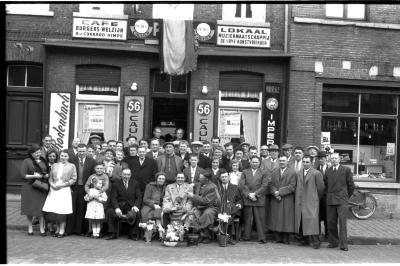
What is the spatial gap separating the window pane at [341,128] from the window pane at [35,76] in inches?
330

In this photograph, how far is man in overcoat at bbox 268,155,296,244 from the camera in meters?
11.8

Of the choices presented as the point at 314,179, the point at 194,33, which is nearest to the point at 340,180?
the point at 314,179

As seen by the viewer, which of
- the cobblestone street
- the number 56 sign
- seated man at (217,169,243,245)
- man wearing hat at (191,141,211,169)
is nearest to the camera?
the cobblestone street

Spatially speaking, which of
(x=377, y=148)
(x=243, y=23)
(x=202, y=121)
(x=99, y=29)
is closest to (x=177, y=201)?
(x=202, y=121)

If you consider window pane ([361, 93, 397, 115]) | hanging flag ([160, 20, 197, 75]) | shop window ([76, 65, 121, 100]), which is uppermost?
hanging flag ([160, 20, 197, 75])

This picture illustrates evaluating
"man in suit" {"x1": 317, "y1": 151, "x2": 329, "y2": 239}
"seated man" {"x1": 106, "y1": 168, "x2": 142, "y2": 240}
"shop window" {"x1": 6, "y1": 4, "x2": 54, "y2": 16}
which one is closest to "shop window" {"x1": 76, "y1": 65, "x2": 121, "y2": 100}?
"shop window" {"x1": 6, "y1": 4, "x2": 54, "y2": 16}

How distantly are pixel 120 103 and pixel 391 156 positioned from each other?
8216mm

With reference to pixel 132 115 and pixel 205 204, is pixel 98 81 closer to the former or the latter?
pixel 132 115

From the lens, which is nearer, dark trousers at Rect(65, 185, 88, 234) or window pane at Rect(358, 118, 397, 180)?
dark trousers at Rect(65, 185, 88, 234)

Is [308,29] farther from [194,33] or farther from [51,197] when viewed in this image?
[51,197]

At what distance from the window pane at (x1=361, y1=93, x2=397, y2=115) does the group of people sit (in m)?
4.89

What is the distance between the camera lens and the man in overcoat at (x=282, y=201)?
38.8 ft

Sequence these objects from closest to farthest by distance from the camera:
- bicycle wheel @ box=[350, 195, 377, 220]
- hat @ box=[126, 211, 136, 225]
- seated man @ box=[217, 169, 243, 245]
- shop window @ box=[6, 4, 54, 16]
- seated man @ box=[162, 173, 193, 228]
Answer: seated man @ box=[162, 173, 193, 228]
hat @ box=[126, 211, 136, 225]
seated man @ box=[217, 169, 243, 245]
bicycle wheel @ box=[350, 195, 377, 220]
shop window @ box=[6, 4, 54, 16]

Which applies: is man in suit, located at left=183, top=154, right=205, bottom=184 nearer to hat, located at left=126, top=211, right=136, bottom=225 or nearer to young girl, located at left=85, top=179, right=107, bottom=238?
hat, located at left=126, top=211, right=136, bottom=225
